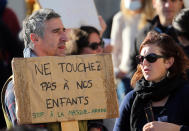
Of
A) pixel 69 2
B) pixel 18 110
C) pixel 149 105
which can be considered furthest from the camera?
pixel 69 2

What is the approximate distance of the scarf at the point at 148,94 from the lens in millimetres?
4180

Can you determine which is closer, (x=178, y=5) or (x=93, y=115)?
(x=93, y=115)

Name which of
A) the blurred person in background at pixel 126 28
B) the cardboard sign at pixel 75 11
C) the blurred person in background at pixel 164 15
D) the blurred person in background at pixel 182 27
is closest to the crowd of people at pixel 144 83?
the cardboard sign at pixel 75 11

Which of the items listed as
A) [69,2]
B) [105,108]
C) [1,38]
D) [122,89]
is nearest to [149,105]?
[105,108]

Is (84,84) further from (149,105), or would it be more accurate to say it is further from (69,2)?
(69,2)

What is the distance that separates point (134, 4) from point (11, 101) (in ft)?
11.5

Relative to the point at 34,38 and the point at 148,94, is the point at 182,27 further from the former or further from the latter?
the point at 34,38

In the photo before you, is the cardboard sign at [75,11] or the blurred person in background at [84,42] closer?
the cardboard sign at [75,11]

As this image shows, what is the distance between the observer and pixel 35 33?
4207 millimetres

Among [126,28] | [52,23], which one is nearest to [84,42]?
[52,23]

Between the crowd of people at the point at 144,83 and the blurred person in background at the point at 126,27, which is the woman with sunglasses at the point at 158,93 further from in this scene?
the blurred person in background at the point at 126,27

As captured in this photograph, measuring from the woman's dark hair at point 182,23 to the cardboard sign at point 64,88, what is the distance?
79.4 inches

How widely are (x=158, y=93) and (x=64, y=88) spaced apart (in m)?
0.77

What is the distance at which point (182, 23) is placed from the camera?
5758 millimetres
